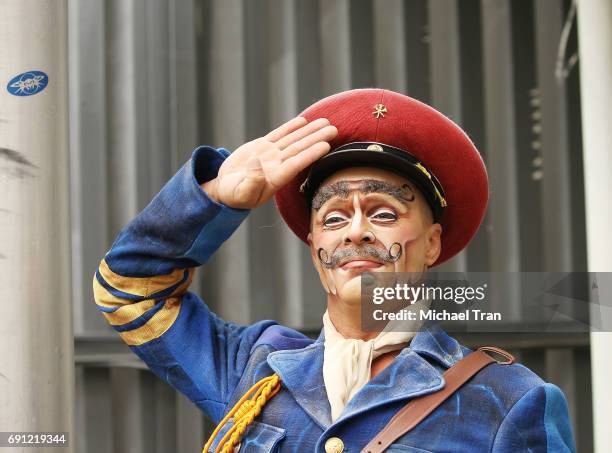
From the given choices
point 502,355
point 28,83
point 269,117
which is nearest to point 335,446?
point 502,355

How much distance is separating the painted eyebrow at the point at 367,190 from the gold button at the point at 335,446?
0.54 meters

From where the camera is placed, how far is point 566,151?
543 cm

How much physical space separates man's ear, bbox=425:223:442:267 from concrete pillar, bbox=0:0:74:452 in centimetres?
87

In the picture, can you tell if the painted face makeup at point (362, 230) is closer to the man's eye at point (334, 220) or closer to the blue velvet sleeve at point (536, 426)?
the man's eye at point (334, 220)

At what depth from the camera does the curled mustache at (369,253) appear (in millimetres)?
2633

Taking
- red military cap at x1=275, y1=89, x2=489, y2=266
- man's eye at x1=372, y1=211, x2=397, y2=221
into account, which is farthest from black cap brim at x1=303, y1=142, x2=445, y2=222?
man's eye at x1=372, y1=211, x2=397, y2=221

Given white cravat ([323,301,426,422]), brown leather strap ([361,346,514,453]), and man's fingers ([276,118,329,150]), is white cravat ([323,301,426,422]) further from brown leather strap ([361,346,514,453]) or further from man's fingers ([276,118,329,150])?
man's fingers ([276,118,329,150])

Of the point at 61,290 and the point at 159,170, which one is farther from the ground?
the point at 159,170

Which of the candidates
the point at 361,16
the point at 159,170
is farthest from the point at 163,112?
the point at 361,16

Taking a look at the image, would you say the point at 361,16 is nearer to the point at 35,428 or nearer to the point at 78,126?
the point at 78,126

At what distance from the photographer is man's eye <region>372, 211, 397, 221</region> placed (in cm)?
268

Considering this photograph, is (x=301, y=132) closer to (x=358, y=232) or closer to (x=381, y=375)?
(x=358, y=232)

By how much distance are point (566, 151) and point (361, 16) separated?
1143 millimetres

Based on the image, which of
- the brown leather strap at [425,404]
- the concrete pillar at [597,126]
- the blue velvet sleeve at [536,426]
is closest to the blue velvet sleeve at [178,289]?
the brown leather strap at [425,404]
